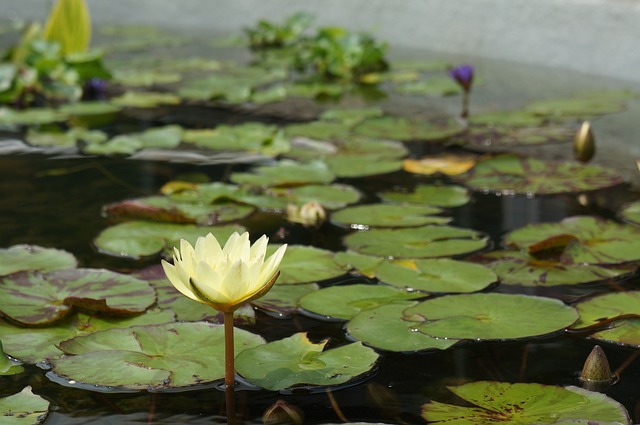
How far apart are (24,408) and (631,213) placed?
1279mm

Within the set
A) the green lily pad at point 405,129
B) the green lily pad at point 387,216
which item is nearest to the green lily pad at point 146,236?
the green lily pad at point 387,216

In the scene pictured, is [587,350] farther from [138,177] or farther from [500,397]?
[138,177]

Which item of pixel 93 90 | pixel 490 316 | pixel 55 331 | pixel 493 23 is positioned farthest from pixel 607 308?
pixel 493 23

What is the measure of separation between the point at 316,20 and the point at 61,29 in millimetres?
1348

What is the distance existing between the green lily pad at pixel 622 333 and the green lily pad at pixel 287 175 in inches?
37.4

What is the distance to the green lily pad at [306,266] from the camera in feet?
5.01

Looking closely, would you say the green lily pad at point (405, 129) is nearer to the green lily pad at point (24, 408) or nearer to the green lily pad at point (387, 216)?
the green lily pad at point (387, 216)

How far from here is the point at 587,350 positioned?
1.25m

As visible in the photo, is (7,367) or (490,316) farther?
(490,316)

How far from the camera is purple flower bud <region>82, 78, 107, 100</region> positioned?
3184mm

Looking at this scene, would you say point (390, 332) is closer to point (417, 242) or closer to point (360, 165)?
point (417, 242)

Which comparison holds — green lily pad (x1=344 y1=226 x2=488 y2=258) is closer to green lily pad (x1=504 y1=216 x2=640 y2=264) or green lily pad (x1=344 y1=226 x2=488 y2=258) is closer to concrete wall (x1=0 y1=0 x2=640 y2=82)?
green lily pad (x1=504 y1=216 x2=640 y2=264)

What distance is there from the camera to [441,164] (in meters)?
2.28

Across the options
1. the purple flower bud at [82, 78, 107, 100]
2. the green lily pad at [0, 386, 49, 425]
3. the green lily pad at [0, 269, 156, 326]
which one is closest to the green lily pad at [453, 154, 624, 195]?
the green lily pad at [0, 269, 156, 326]
